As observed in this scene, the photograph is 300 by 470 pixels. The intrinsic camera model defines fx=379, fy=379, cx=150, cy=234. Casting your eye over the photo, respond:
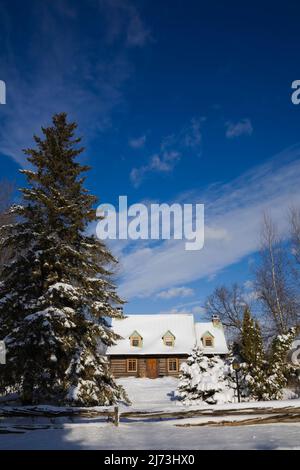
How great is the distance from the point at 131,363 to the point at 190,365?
1863 cm

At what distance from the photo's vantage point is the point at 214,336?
4319 centimetres

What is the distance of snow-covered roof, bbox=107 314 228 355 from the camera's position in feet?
133

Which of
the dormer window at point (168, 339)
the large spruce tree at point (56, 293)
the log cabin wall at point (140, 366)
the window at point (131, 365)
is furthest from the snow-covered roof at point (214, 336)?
the large spruce tree at point (56, 293)

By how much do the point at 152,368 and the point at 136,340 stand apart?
342 cm

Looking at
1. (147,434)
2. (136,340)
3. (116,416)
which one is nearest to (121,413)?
(116,416)

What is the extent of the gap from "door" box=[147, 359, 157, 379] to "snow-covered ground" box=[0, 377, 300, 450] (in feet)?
98.7

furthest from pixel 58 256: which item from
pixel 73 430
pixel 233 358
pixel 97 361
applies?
pixel 233 358

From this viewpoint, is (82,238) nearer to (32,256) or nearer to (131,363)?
(32,256)

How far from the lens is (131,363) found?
4028cm

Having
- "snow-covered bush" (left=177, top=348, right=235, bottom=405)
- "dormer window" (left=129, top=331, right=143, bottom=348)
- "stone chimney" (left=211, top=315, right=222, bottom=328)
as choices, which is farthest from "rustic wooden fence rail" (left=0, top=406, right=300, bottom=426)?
"stone chimney" (left=211, top=315, right=222, bottom=328)

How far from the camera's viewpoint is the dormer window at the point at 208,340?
42531 millimetres

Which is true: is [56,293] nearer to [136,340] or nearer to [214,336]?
[136,340]

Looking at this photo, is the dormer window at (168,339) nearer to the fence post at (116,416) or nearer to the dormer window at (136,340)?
the dormer window at (136,340)

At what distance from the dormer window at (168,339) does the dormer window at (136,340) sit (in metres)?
2.60
